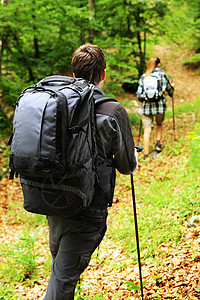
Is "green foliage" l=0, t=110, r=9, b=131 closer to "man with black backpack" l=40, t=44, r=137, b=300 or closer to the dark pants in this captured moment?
"man with black backpack" l=40, t=44, r=137, b=300

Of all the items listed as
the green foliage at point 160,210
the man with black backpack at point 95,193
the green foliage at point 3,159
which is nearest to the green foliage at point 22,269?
the green foliage at point 160,210

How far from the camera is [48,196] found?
151cm

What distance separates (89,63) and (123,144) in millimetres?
611

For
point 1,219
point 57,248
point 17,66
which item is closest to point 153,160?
point 1,219

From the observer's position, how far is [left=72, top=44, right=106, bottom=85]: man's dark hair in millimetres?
1771

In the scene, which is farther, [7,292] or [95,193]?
[7,292]

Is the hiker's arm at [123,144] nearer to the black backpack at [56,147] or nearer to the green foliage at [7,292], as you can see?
the black backpack at [56,147]

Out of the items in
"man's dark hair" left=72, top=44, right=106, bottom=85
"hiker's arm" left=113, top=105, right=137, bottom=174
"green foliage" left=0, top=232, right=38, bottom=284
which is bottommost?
"green foliage" left=0, top=232, right=38, bottom=284

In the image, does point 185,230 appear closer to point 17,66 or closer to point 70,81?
point 70,81

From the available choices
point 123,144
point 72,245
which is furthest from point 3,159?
point 123,144

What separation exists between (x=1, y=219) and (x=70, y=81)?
4.41 m

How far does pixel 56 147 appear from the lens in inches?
56.6

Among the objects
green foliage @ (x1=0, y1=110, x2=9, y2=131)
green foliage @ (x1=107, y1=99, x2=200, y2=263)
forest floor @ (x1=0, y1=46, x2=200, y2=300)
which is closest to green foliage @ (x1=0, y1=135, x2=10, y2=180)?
green foliage @ (x1=0, y1=110, x2=9, y2=131)

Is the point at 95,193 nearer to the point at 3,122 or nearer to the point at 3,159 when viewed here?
the point at 3,159
